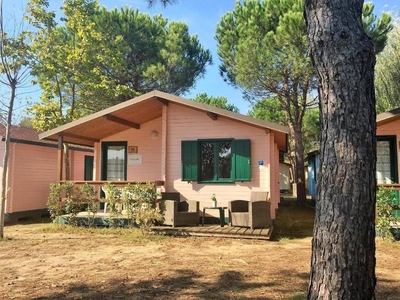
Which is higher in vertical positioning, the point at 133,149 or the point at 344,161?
the point at 133,149

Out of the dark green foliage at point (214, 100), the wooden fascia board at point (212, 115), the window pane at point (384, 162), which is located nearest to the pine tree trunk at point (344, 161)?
the wooden fascia board at point (212, 115)

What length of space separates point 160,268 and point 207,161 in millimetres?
4070

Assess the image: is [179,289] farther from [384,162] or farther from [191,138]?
[384,162]

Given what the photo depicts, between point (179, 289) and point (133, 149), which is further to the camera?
point (133, 149)

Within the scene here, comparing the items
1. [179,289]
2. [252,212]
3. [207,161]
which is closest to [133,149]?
[207,161]

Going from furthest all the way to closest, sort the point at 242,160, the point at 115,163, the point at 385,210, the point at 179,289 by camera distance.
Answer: the point at 115,163, the point at 242,160, the point at 385,210, the point at 179,289

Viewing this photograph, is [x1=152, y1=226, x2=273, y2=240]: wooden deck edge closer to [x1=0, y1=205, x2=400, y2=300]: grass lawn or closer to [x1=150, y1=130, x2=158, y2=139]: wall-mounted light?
[x1=0, y1=205, x2=400, y2=300]: grass lawn

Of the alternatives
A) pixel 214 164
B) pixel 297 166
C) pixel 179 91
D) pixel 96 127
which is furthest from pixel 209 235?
pixel 179 91

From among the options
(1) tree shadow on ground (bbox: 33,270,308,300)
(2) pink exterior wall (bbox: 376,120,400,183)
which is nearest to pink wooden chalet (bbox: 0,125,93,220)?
(1) tree shadow on ground (bbox: 33,270,308,300)

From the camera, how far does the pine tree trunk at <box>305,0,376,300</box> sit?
2.07 m

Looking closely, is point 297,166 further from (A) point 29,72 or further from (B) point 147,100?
(A) point 29,72

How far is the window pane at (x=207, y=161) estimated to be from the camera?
8.33m

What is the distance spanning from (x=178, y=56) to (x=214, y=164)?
10264 mm

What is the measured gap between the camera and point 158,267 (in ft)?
15.4
